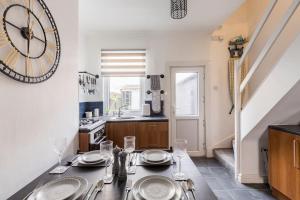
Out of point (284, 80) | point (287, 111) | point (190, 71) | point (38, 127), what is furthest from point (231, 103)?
point (38, 127)

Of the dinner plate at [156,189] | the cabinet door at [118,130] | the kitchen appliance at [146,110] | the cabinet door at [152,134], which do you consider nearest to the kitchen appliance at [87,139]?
the cabinet door at [118,130]

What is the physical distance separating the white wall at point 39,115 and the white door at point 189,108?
2.26 meters

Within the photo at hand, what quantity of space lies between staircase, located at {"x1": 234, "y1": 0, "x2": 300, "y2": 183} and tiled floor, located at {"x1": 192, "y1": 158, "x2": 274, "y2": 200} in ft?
0.42

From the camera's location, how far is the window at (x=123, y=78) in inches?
159

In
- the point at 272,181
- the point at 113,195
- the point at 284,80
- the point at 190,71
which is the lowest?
the point at 272,181

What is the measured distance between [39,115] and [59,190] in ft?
2.68

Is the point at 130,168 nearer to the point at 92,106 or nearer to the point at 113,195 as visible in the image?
the point at 113,195

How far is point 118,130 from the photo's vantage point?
3406 millimetres

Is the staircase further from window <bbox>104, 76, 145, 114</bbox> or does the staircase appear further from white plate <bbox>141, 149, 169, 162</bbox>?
window <bbox>104, 76, 145, 114</bbox>

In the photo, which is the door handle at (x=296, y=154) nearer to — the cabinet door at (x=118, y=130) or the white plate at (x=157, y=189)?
the white plate at (x=157, y=189)

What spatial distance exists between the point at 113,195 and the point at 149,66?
3.30 meters

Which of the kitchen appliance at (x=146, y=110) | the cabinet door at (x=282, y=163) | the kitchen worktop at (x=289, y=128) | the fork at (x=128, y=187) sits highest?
the kitchen appliance at (x=146, y=110)

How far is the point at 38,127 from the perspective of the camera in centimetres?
159

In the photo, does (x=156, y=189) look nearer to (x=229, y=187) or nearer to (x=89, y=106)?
(x=229, y=187)
